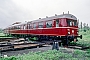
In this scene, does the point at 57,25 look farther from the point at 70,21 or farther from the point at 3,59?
the point at 3,59

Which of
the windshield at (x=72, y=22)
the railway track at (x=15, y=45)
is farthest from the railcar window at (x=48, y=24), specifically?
the railway track at (x=15, y=45)

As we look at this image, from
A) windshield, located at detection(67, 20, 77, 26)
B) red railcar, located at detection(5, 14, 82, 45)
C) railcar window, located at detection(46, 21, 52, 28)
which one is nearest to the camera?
red railcar, located at detection(5, 14, 82, 45)

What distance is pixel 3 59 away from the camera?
6922 millimetres

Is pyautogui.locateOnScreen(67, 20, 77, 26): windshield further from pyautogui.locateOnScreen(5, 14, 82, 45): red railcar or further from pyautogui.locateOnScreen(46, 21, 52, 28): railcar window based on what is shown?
pyautogui.locateOnScreen(46, 21, 52, 28): railcar window

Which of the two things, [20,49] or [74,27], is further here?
[74,27]

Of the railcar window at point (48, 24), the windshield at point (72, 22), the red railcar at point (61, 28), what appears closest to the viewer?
the red railcar at point (61, 28)

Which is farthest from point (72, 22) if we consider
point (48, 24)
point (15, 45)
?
point (15, 45)

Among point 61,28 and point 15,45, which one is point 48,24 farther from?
point 15,45

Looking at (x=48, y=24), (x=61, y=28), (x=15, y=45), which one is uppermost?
(x=48, y=24)

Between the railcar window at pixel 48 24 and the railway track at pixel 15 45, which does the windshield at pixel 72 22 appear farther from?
the railway track at pixel 15 45

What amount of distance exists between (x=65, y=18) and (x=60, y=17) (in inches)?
25.1

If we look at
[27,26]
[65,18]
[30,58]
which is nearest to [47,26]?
[65,18]

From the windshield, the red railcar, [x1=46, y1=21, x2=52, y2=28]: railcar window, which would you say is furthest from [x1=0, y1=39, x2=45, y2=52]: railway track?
[x1=46, y1=21, x2=52, y2=28]: railcar window

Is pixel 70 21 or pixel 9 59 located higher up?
pixel 70 21
